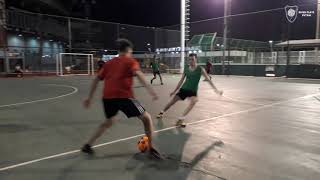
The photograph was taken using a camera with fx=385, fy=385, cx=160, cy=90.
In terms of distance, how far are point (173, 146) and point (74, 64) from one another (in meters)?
32.2

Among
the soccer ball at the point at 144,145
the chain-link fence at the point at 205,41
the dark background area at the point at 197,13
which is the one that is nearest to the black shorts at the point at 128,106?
the soccer ball at the point at 144,145

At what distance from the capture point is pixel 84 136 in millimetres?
7230

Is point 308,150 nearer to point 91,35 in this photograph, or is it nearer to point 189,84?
point 189,84

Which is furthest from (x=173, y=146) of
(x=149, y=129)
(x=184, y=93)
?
(x=184, y=93)

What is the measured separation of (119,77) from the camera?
5598 mm

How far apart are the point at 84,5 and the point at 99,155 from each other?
56808mm

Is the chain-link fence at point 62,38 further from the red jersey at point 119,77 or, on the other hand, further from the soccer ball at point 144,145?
the red jersey at point 119,77

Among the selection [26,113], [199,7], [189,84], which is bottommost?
[26,113]

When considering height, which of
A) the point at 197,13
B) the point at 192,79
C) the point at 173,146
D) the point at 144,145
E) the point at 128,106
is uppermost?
the point at 197,13

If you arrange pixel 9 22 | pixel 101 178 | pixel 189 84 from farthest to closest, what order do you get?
pixel 9 22
pixel 189 84
pixel 101 178

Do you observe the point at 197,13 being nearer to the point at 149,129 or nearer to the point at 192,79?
the point at 192,79

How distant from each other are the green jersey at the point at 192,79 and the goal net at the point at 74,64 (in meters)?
28.0

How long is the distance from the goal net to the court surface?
25.5 m

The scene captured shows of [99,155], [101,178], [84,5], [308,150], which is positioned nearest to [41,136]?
[99,155]
